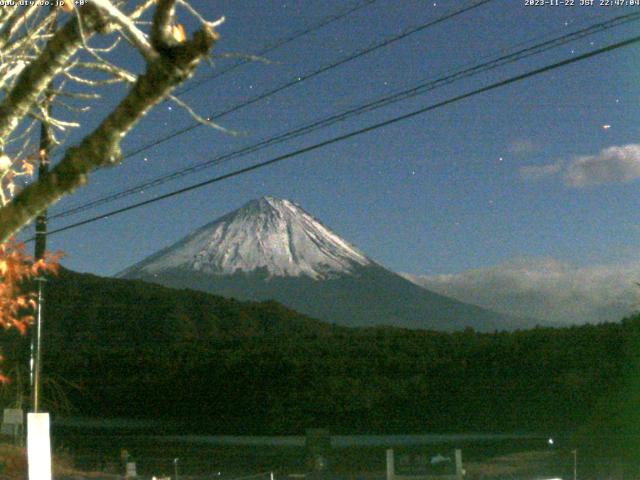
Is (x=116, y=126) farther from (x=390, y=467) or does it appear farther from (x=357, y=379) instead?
(x=357, y=379)

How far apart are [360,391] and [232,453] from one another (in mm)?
12873

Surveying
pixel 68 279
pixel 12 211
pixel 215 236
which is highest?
pixel 215 236

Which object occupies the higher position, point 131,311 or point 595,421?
point 131,311

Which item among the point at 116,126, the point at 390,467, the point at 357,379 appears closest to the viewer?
the point at 116,126

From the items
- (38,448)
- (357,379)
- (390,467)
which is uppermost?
(38,448)

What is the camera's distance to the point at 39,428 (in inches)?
388

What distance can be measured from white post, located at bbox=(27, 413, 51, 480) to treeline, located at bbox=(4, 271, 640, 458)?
80.3 feet

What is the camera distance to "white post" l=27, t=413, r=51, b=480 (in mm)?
9555

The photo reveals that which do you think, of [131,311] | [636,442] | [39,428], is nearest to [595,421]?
[636,442]

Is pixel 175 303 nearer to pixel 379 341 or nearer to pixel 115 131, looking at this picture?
pixel 379 341

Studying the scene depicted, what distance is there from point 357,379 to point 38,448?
36.1 m

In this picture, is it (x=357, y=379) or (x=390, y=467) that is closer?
(x=390, y=467)

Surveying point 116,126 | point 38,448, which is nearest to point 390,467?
point 38,448

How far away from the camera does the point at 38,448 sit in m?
9.61
